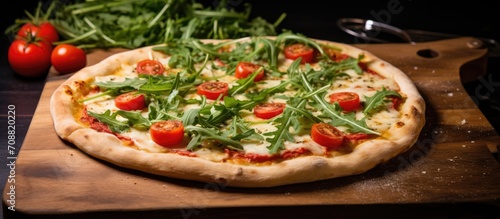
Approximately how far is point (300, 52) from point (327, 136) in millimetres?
1428

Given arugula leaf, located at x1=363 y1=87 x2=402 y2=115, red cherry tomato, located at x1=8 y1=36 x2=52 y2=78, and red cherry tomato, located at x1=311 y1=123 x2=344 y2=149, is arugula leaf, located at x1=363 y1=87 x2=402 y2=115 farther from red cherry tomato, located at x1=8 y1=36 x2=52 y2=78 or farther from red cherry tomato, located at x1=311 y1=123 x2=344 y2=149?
red cherry tomato, located at x1=8 y1=36 x2=52 y2=78

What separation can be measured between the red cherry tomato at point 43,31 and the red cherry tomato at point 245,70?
63.4 inches

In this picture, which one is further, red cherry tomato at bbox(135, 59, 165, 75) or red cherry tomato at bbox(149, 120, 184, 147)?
red cherry tomato at bbox(135, 59, 165, 75)

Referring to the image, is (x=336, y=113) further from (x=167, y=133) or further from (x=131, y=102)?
(x=131, y=102)

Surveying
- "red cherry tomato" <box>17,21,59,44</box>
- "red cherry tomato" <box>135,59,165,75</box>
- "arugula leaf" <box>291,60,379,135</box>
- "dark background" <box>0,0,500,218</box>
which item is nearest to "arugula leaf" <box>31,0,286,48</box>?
"red cherry tomato" <box>17,21,59,44</box>

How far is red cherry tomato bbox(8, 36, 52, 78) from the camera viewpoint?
5156mm

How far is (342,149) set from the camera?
3.88 metres

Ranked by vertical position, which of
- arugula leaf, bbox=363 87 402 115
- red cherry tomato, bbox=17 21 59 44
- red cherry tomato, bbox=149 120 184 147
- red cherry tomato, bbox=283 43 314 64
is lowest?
red cherry tomato, bbox=283 43 314 64

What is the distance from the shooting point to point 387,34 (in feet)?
21.2

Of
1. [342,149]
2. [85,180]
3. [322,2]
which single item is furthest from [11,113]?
[322,2]

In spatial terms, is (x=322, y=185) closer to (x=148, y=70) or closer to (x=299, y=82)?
(x=299, y=82)

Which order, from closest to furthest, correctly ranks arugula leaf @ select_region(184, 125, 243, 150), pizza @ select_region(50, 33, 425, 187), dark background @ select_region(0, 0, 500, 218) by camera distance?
pizza @ select_region(50, 33, 425, 187)
arugula leaf @ select_region(184, 125, 243, 150)
dark background @ select_region(0, 0, 500, 218)

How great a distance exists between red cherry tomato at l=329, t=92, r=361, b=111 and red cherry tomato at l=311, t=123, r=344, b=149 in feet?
1.33

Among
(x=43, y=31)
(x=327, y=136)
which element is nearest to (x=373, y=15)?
(x=43, y=31)
